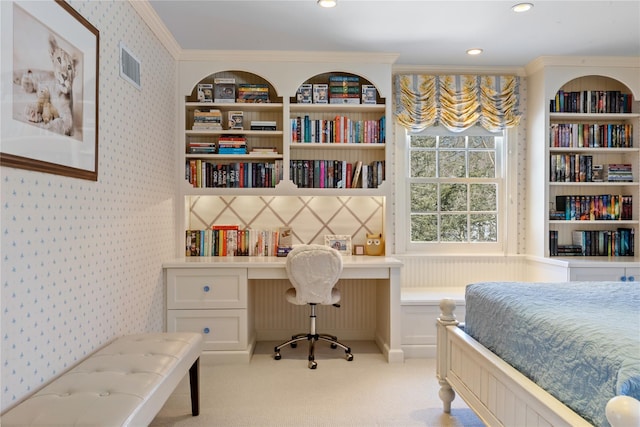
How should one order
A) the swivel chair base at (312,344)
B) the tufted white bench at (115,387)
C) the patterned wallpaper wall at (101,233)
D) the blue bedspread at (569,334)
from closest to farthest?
the blue bedspread at (569,334) → the tufted white bench at (115,387) → the patterned wallpaper wall at (101,233) → the swivel chair base at (312,344)

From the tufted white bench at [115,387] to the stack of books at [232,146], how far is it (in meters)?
1.83

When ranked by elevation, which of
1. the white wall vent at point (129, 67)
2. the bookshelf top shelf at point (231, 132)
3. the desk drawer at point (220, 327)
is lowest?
the desk drawer at point (220, 327)

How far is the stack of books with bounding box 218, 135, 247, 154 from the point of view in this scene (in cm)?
378

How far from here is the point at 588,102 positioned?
3.99m

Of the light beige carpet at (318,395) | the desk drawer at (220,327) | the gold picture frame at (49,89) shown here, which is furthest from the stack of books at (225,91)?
the light beige carpet at (318,395)

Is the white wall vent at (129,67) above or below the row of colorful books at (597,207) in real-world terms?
above

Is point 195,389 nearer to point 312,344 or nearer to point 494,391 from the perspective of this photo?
point 312,344

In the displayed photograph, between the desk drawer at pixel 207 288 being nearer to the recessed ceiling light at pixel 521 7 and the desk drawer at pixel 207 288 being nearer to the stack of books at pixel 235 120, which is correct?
the stack of books at pixel 235 120

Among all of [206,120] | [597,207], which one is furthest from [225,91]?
[597,207]

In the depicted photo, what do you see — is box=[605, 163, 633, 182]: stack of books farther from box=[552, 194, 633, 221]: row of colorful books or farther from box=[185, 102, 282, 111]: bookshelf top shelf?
box=[185, 102, 282, 111]: bookshelf top shelf

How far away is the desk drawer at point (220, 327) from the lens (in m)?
3.40

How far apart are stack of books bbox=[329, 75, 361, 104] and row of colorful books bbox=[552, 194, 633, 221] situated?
6.83ft

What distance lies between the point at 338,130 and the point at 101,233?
2.18 metres

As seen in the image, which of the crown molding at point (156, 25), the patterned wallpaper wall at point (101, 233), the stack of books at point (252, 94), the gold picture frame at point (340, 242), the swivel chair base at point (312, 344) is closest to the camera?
the patterned wallpaper wall at point (101, 233)
